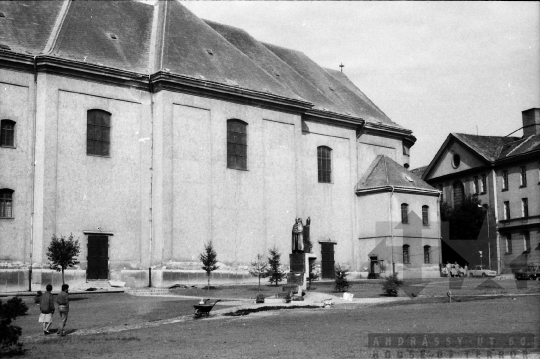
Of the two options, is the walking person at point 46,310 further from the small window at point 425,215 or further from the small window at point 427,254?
the small window at point 425,215

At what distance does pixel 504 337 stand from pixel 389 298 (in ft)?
41.9

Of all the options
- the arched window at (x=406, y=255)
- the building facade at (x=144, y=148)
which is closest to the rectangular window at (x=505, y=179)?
the arched window at (x=406, y=255)

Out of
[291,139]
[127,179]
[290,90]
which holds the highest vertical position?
[290,90]

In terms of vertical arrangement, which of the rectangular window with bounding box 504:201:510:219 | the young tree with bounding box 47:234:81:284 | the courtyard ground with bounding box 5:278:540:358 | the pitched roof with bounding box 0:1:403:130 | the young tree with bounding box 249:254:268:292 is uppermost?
the pitched roof with bounding box 0:1:403:130

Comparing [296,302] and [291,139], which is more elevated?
[291,139]

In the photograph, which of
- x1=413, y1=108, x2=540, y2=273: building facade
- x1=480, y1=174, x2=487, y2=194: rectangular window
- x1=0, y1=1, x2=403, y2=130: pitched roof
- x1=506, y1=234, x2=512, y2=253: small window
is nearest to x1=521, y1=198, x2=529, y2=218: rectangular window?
x1=413, y1=108, x2=540, y2=273: building facade

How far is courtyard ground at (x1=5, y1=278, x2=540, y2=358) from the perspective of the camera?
1398cm

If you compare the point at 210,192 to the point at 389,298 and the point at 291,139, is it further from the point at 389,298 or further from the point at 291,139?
the point at 389,298

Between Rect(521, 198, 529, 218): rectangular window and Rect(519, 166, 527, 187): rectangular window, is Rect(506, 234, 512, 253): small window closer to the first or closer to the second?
Rect(521, 198, 529, 218): rectangular window

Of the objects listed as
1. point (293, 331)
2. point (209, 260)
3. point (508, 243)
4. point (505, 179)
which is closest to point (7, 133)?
point (209, 260)

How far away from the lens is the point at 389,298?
26547 millimetres

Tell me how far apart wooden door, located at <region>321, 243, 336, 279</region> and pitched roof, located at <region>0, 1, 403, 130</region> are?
354 inches

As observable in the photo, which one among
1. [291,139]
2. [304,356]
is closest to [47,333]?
[304,356]

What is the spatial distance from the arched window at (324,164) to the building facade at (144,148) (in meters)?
0.21
